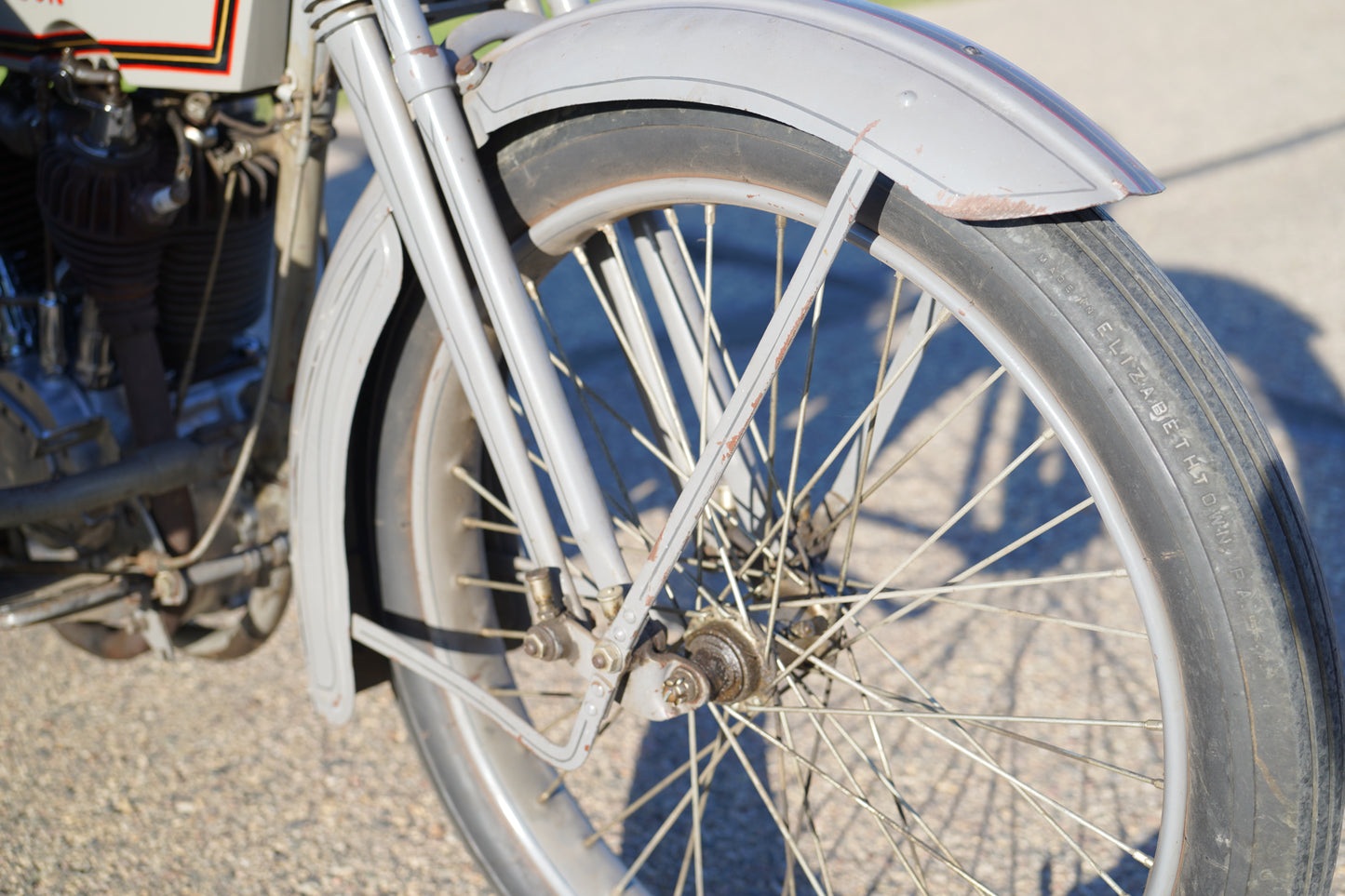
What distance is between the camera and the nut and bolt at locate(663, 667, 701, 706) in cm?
125

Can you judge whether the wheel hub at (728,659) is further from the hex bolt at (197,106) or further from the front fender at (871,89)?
the hex bolt at (197,106)

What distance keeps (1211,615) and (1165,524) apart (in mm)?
83

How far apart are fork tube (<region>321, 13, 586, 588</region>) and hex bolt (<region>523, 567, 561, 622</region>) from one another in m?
0.03

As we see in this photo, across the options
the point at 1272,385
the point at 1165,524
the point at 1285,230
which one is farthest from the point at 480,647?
the point at 1285,230

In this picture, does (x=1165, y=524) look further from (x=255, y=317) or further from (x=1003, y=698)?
(x=255, y=317)

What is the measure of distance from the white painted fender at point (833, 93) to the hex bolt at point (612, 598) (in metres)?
0.46

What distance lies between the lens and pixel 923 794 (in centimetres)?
193

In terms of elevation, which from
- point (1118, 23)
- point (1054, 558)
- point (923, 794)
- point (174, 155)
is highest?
point (1118, 23)

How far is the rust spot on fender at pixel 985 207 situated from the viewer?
918mm

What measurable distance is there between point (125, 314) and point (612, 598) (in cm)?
103

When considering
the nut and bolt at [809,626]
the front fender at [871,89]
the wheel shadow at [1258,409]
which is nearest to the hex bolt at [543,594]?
the nut and bolt at [809,626]

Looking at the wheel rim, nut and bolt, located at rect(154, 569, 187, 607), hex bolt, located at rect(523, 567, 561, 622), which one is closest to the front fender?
the wheel rim

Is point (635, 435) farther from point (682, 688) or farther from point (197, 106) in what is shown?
point (197, 106)

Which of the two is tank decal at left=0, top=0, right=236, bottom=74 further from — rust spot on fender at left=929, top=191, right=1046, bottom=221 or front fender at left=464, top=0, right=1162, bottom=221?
rust spot on fender at left=929, top=191, right=1046, bottom=221
